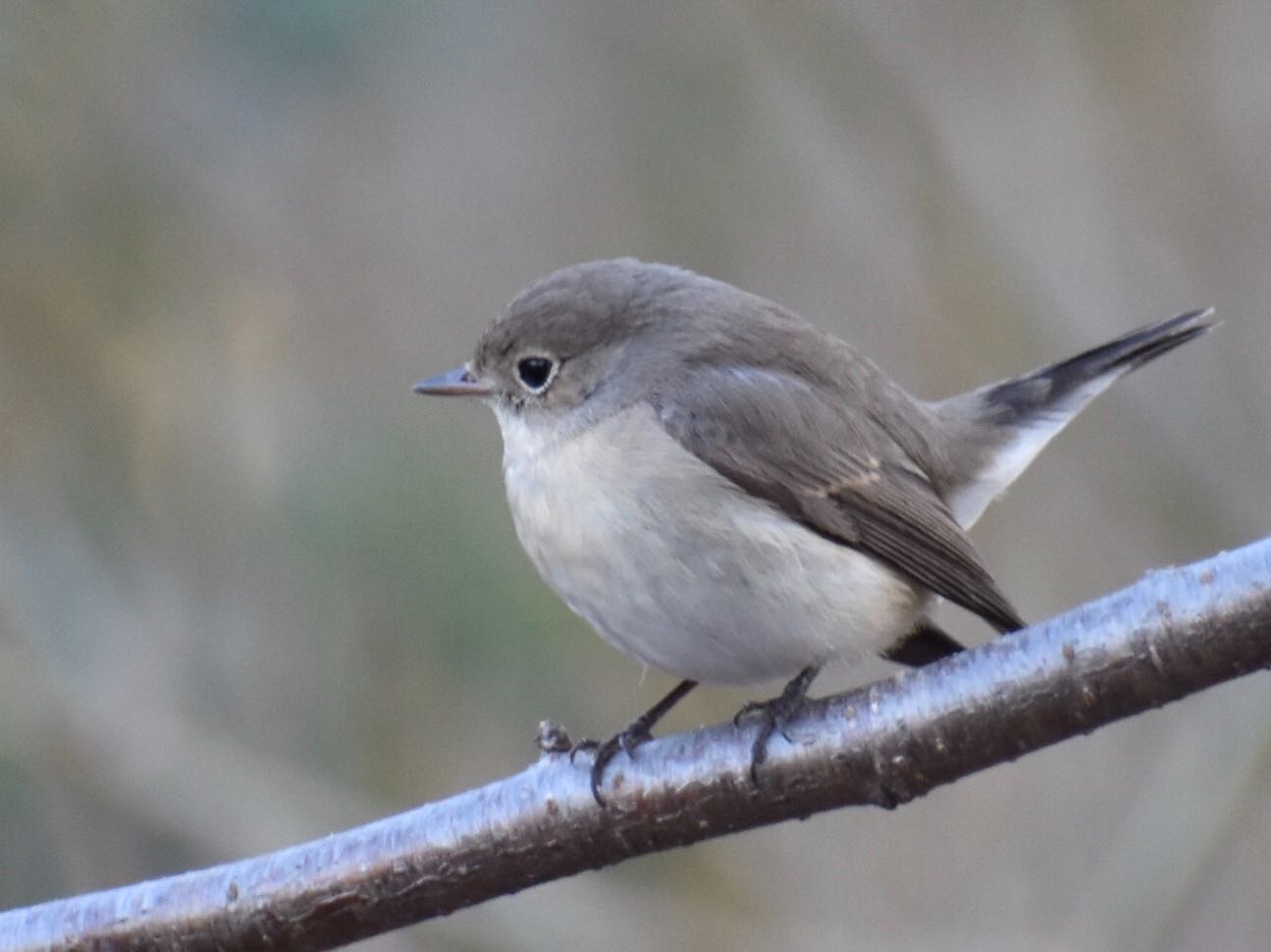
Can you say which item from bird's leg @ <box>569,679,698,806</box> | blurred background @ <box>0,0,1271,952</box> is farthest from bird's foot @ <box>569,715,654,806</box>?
blurred background @ <box>0,0,1271,952</box>

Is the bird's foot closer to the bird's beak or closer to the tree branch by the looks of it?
the tree branch

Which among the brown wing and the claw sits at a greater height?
the brown wing

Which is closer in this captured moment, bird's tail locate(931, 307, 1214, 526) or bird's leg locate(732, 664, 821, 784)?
bird's leg locate(732, 664, 821, 784)

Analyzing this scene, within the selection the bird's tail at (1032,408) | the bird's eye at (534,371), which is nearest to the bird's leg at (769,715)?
the bird's eye at (534,371)

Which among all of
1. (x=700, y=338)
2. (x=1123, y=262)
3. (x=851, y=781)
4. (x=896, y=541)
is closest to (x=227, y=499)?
(x=700, y=338)

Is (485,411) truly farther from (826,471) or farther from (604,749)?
(604,749)

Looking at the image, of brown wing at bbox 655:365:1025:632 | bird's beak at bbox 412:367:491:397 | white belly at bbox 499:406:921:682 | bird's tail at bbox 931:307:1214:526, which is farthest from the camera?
bird's tail at bbox 931:307:1214:526

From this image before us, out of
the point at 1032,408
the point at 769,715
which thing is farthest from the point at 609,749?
the point at 1032,408

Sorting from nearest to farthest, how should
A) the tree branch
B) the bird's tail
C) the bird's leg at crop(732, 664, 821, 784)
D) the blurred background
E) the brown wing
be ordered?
the tree branch, the bird's leg at crop(732, 664, 821, 784), the brown wing, the bird's tail, the blurred background
